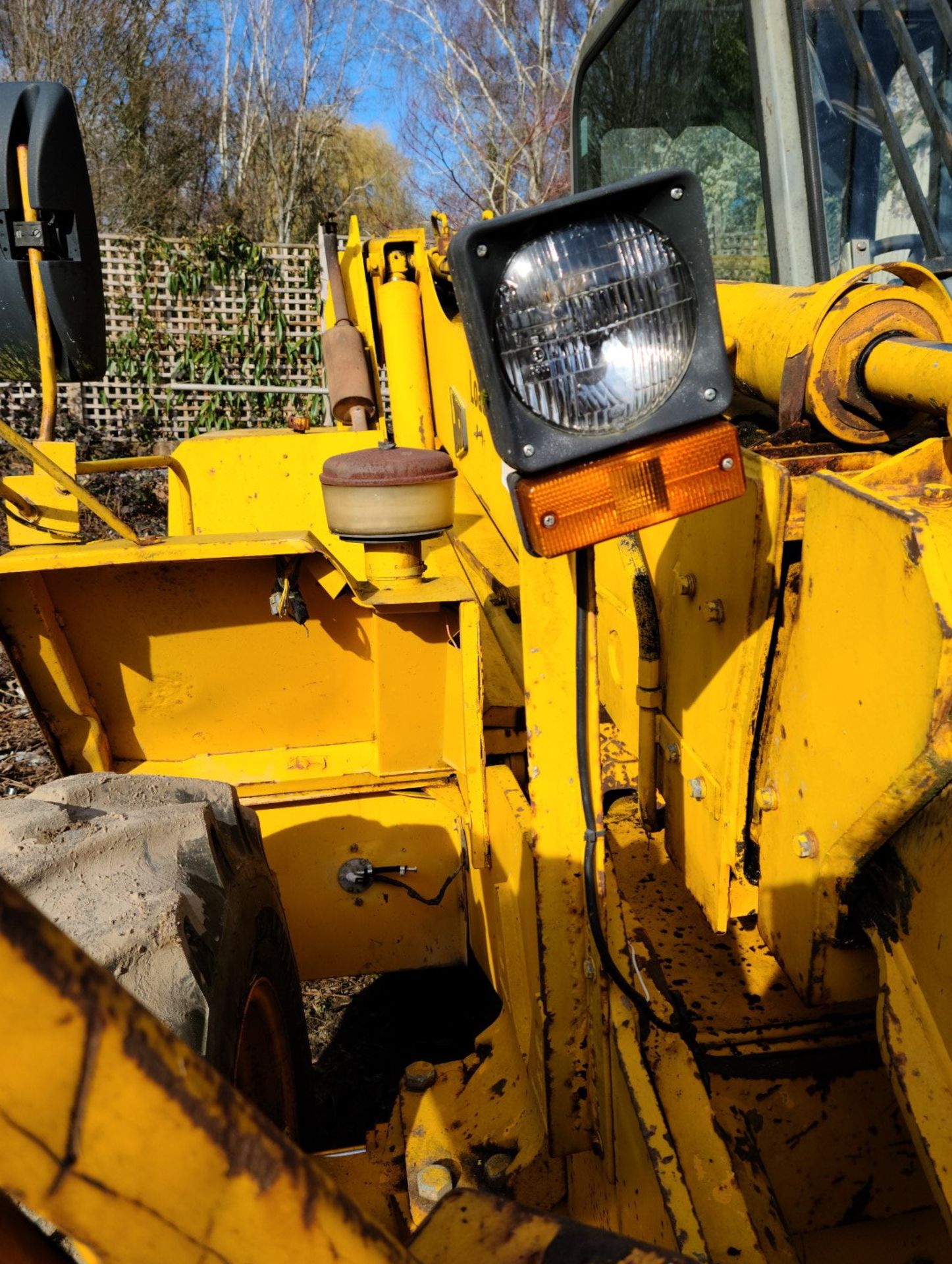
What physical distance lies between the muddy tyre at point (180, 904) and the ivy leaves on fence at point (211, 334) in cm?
1091

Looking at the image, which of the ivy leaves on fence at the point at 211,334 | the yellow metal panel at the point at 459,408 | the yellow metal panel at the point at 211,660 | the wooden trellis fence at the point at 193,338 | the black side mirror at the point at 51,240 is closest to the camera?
the black side mirror at the point at 51,240

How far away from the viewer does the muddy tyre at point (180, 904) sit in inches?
51.5

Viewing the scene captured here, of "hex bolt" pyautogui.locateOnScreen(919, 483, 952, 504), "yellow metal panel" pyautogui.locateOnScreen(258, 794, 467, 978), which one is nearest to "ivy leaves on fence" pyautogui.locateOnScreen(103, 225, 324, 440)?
"yellow metal panel" pyautogui.locateOnScreen(258, 794, 467, 978)

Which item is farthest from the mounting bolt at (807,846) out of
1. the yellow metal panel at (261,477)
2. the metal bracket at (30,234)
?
the yellow metal panel at (261,477)

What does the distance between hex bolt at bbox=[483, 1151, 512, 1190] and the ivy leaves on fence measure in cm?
1125

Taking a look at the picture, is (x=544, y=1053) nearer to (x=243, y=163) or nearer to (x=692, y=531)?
(x=692, y=531)

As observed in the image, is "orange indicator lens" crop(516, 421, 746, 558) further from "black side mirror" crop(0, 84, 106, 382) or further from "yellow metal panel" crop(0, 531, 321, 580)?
"black side mirror" crop(0, 84, 106, 382)

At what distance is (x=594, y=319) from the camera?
1090mm

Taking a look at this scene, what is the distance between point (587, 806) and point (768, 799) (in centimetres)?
26

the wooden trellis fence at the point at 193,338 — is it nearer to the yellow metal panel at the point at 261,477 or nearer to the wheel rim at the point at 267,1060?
the yellow metal panel at the point at 261,477

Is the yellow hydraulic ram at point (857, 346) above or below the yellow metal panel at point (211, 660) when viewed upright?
above

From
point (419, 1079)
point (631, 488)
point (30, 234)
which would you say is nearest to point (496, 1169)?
point (419, 1079)

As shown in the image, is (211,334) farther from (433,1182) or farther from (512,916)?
(433,1182)

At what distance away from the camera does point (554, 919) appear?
1503 mm
